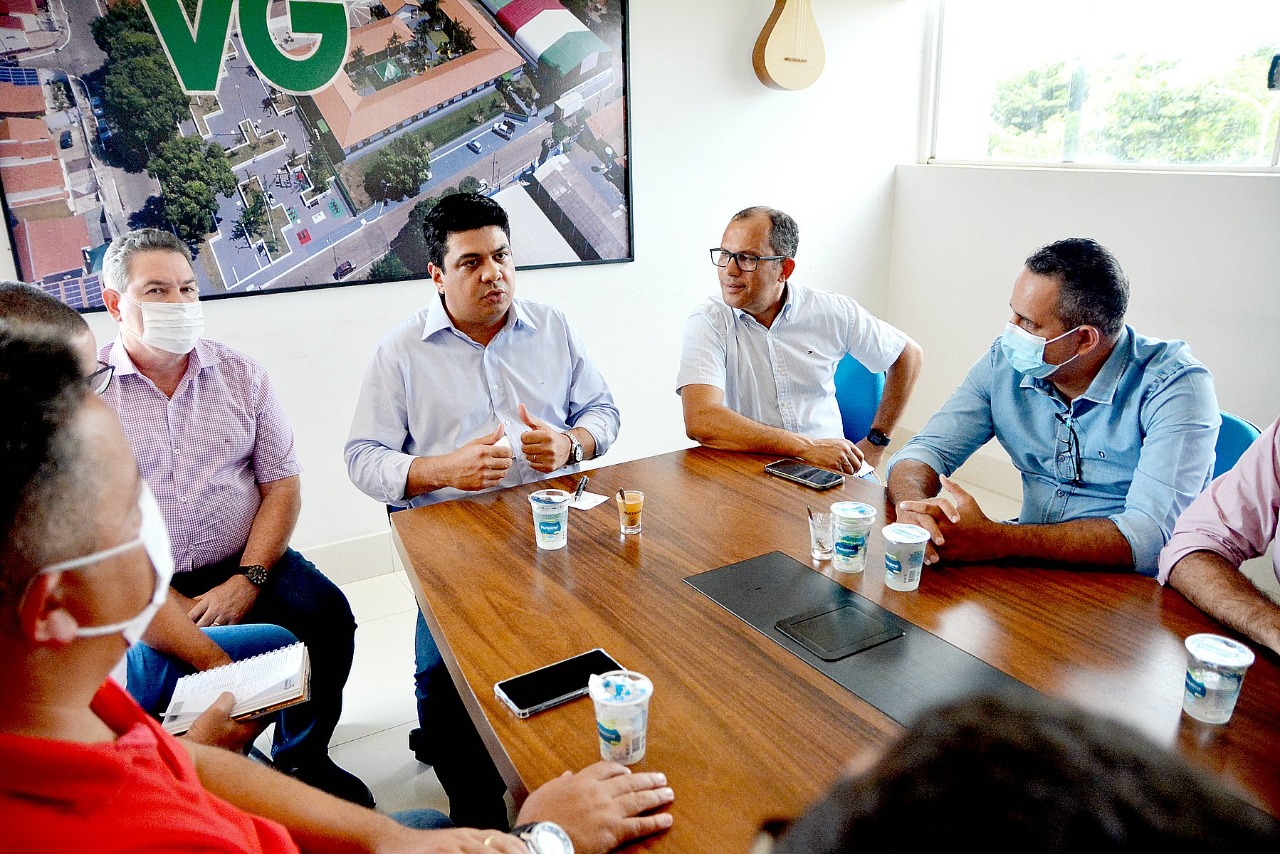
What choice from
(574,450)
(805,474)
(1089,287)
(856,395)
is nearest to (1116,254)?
(856,395)

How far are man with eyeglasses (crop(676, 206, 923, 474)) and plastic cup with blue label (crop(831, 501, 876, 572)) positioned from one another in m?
0.84

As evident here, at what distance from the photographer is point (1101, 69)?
3344 millimetres

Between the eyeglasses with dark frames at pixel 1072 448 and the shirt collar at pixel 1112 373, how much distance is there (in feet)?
0.24

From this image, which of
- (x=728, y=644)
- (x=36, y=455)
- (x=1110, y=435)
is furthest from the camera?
(x=1110, y=435)

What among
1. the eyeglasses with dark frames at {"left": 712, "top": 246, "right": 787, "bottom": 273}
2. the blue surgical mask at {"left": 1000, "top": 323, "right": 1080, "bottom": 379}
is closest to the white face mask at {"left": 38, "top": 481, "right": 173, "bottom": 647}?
the blue surgical mask at {"left": 1000, "top": 323, "right": 1080, "bottom": 379}

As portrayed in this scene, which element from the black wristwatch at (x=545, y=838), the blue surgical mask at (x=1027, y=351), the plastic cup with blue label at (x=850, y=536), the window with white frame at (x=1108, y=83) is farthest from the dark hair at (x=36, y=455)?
the window with white frame at (x=1108, y=83)

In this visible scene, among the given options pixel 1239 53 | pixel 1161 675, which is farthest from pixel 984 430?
pixel 1239 53

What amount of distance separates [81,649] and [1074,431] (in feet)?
6.33

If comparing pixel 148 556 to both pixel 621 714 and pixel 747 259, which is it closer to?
pixel 621 714

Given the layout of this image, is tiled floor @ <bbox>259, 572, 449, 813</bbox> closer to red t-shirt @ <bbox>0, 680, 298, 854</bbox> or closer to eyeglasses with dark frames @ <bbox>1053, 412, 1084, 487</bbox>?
red t-shirt @ <bbox>0, 680, 298, 854</bbox>

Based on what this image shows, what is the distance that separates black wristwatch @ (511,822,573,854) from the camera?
86 cm

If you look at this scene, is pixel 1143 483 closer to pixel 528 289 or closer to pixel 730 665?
pixel 730 665

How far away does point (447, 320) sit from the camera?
2.16 metres

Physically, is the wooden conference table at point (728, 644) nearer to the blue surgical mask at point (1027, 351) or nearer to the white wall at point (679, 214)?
the blue surgical mask at point (1027, 351)
